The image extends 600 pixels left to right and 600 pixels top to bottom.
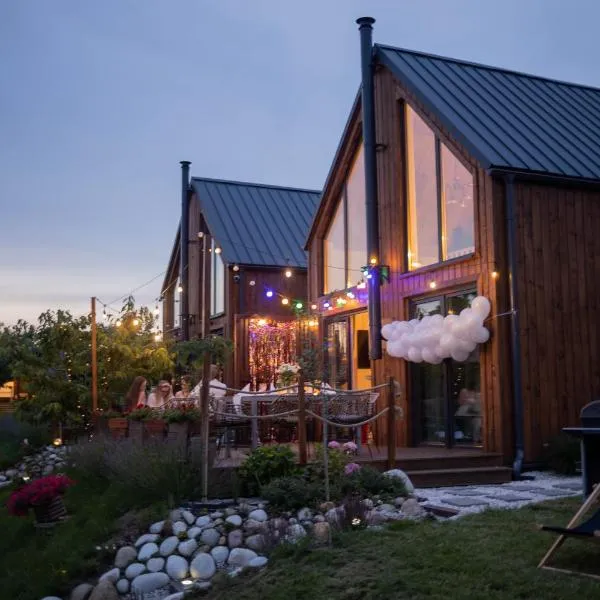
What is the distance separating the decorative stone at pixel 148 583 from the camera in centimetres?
716

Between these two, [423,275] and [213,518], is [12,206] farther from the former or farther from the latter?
[213,518]

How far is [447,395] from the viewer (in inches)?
497

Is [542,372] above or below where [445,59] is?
below

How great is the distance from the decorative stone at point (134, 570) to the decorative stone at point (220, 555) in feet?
2.09

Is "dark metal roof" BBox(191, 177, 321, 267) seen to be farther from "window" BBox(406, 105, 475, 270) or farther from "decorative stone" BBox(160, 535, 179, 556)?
"decorative stone" BBox(160, 535, 179, 556)

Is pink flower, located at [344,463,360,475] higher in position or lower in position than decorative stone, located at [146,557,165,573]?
higher

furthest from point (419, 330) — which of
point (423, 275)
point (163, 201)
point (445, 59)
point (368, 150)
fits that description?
point (163, 201)

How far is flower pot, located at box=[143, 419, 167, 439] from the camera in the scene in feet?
36.3

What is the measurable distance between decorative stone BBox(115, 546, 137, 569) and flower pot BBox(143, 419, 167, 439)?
3263mm

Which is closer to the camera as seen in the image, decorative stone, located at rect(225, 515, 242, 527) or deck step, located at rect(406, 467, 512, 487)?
decorative stone, located at rect(225, 515, 242, 527)

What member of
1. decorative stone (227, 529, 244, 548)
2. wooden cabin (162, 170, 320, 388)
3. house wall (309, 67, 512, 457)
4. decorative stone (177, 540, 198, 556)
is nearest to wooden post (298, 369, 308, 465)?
decorative stone (227, 529, 244, 548)

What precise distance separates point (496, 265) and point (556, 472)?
2.92 meters

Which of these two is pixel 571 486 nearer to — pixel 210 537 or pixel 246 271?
pixel 210 537

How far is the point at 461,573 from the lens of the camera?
5605 millimetres
